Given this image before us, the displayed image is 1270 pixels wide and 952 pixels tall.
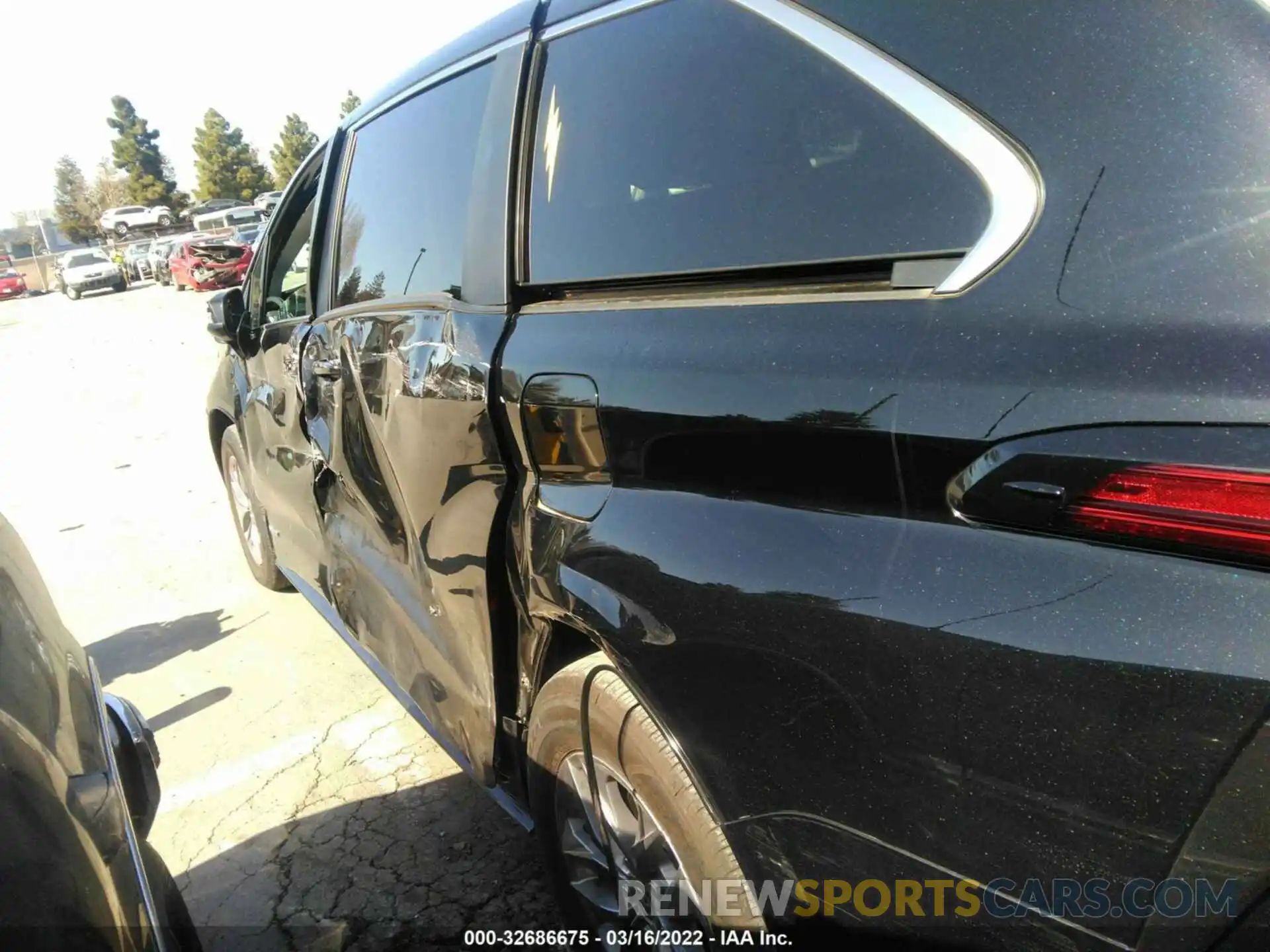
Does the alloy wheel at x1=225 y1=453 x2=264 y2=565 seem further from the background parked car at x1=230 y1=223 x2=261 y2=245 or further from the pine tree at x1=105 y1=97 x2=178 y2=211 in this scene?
the pine tree at x1=105 y1=97 x2=178 y2=211

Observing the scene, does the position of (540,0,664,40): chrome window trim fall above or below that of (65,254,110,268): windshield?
below

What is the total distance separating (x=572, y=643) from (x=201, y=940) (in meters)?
1.48

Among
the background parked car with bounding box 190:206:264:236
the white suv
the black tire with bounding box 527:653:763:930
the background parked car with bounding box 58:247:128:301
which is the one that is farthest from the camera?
the white suv

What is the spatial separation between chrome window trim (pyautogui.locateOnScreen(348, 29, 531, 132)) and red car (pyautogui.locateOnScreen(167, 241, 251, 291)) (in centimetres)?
2314

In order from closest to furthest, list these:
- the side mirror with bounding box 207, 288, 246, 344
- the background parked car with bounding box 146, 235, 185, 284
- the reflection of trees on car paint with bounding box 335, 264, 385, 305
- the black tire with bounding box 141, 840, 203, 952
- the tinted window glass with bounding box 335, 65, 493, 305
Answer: the black tire with bounding box 141, 840, 203, 952 → the tinted window glass with bounding box 335, 65, 493, 305 → the reflection of trees on car paint with bounding box 335, 264, 385, 305 → the side mirror with bounding box 207, 288, 246, 344 → the background parked car with bounding box 146, 235, 185, 284

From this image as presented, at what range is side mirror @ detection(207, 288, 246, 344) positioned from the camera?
149 inches

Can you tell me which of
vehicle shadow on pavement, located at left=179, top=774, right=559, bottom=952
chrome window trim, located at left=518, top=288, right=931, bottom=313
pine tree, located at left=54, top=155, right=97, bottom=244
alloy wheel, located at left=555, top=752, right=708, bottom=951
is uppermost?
pine tree, located at left=54, top=155, right=97, bottom=244

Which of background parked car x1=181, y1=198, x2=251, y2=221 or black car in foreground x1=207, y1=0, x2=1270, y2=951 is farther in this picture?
background parked car x1=181, y1=198, x2=251, y2=221

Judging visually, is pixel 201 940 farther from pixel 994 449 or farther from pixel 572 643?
pixel 994 449

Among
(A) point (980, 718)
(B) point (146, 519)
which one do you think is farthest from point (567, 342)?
(B) point (146, 519)

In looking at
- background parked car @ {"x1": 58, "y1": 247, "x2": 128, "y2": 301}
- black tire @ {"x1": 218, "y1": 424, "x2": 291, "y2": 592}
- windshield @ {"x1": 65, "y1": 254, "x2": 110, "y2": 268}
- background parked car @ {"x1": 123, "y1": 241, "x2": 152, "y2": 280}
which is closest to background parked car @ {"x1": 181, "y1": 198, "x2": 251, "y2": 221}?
background parked car @ {"x1": 123, "y1": 241, "x2": 152, "y2": 280}

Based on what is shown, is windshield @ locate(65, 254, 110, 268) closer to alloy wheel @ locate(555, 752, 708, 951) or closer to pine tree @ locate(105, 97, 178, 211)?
pine tree @ locate(105, 97, 178, 211)

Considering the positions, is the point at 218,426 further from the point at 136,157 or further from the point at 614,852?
the point at 136,157

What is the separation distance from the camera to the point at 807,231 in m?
1.37
